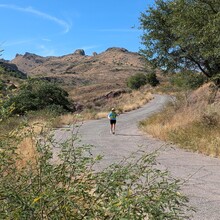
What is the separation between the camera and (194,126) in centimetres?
1474

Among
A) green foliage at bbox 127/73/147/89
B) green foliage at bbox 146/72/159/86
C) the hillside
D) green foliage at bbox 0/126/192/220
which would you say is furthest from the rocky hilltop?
green foliage at bbox 0/126/192/220

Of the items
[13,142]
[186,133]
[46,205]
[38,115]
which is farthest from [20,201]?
[38,115]

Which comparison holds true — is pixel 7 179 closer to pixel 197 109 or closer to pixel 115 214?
pixel 115 214

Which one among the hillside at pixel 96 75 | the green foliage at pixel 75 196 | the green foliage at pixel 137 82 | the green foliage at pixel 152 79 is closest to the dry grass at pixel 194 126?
the hillside at pixel 96 75

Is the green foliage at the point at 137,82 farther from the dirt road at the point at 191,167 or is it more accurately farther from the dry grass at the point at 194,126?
the dirt road at the point at 191,167

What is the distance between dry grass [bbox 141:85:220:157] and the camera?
12.3 metres

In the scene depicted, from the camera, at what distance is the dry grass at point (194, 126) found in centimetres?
1228

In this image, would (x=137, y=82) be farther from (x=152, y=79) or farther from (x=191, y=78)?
(x=191, y=78)

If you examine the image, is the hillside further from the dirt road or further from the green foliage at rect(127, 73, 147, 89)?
the dirt road

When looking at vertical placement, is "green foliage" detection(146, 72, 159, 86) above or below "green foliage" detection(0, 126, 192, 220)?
above

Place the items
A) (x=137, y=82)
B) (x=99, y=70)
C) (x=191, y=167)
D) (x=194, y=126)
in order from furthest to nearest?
(x=99, y=70) < (x=137, y=82) < (x=194, y=126) < (x=191, y=167)

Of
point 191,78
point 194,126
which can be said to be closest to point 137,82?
point 191,78

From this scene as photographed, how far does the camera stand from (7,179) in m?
3.52

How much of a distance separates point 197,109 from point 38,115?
32.0ft
